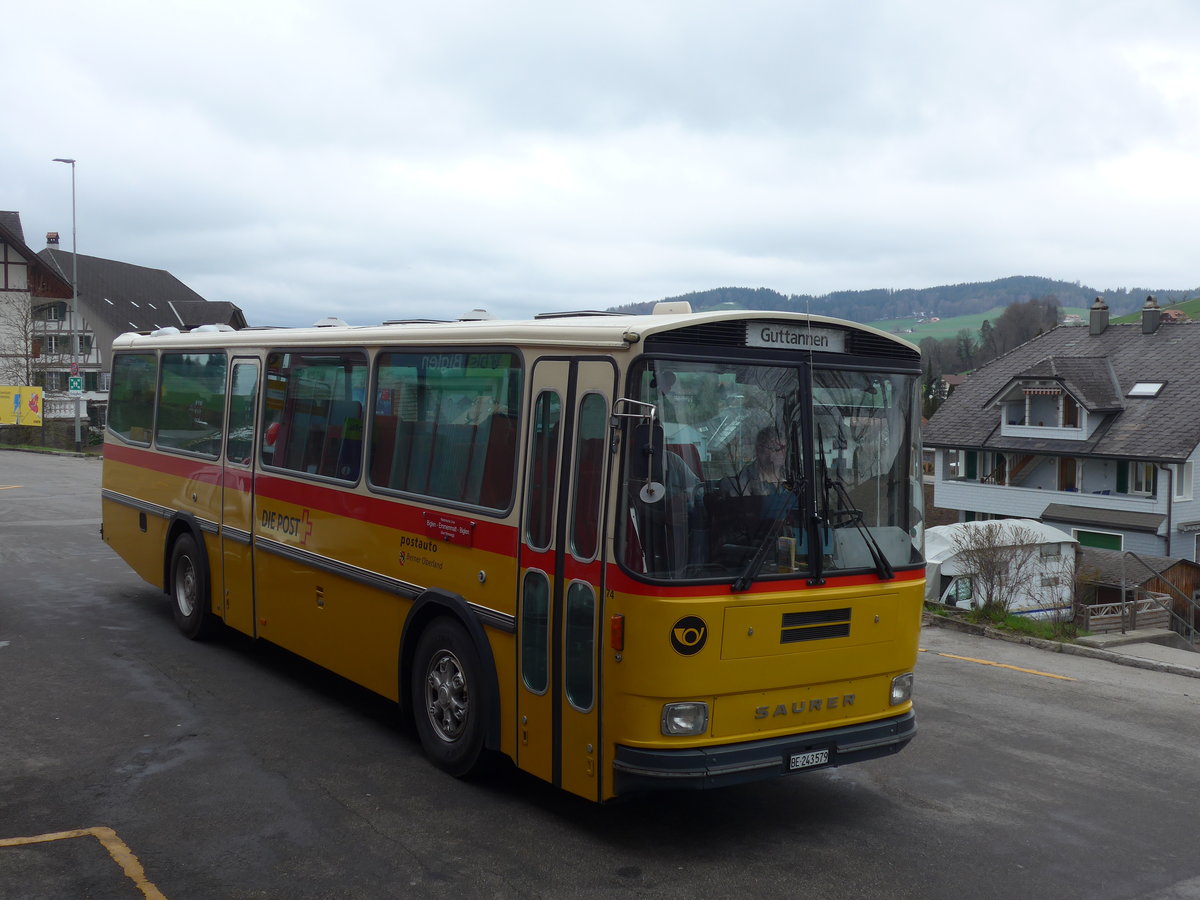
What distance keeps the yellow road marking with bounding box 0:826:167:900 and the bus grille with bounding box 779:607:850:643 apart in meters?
3.29

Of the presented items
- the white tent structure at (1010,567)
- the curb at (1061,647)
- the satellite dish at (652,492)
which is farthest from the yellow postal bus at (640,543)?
the curb at (1061,647)

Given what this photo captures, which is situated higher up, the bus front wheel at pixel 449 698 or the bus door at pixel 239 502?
the bus door at pixel 239 502

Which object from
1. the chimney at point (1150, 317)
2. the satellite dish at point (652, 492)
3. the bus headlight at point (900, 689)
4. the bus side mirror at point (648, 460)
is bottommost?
the bus headlight at point (900, 689)

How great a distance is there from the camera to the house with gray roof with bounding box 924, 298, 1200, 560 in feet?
146

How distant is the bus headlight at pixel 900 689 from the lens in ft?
22.7

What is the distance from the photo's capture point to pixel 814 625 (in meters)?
6.46

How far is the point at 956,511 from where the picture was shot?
5253 cm

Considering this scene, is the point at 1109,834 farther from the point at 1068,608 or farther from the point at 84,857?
the point at 1068,608

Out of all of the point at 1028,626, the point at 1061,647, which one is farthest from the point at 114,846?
the point at 1028,626

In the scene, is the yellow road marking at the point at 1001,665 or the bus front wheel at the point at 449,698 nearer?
the bus front wheel at the point at 449,698

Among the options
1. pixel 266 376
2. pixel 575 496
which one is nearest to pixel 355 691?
pixel 266 376

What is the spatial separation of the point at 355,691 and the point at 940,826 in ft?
15.9

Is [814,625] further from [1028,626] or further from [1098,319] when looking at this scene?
[1098,319]

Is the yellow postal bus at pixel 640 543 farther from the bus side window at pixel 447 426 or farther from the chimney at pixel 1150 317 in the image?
the chimney at pixel 1150 317
